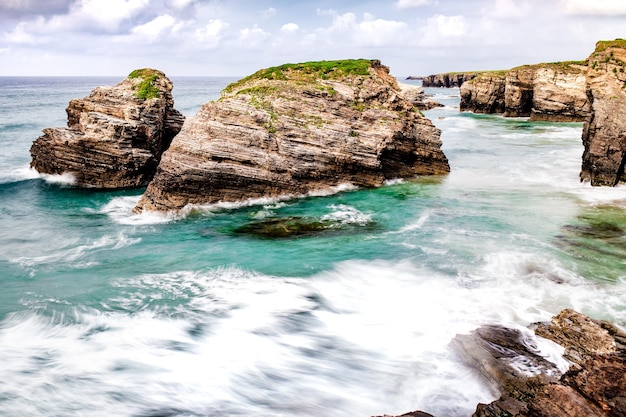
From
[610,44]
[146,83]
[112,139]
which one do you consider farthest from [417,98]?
[112,139]

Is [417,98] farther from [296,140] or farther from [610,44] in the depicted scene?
[296,140]

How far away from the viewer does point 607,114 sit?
2189 cm

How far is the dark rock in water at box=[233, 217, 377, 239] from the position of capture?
686 inches

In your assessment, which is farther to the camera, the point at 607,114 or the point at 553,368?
the point at 607,114

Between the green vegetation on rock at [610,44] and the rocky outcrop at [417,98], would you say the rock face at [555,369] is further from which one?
the rocky outcrop at [417,98]

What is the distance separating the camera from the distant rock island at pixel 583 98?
21.8m

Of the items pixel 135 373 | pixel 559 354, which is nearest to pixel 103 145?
pixel 135 373

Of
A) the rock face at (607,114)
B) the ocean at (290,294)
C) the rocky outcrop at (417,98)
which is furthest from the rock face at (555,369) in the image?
the rocky outcrop at (417,98)

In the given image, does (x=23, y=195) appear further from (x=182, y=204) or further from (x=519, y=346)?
(x=519, y=346)

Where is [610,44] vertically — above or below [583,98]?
above

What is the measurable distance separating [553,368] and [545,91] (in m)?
59.5

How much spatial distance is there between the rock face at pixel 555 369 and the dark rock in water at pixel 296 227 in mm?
8753

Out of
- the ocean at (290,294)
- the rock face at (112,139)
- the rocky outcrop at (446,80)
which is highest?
the rocky outcrop at (446,80)

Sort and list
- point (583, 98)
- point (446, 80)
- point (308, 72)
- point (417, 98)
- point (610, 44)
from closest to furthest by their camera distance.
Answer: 1. point (610, 44)
2. point (308, 72)
3. point (583, 98)
4. point (417, 98)
5. point (446, 80)
